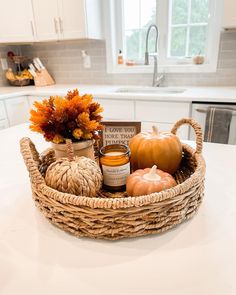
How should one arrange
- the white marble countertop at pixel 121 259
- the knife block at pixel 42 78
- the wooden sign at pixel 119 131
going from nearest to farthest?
the white marble countertop at pixel 121 259 → the wooden sign at pixel 119 131 → the knife block at pixel 42 78

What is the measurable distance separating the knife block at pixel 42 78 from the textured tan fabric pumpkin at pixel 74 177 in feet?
8.56

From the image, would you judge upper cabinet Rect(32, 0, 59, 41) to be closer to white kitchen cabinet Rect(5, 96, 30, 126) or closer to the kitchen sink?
white kitchen cabinet Rect(5, 96, 30, 126)

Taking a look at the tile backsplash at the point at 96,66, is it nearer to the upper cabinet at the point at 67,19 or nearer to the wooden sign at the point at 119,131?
the upper cabinet at the point at 67,19

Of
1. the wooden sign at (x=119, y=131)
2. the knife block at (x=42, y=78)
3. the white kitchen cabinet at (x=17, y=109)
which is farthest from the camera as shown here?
the knife block at (x=42, y=78)

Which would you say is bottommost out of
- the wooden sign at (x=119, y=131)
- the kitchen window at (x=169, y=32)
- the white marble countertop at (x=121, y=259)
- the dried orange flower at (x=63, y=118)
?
the white marble countertop at (x=121, y=259)

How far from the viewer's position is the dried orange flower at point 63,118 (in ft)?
1.91

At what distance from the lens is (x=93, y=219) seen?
0.47 m

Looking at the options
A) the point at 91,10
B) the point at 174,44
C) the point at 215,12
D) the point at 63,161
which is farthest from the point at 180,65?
the point at 63,161

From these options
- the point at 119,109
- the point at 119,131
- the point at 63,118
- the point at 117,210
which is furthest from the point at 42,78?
the point at 117,210

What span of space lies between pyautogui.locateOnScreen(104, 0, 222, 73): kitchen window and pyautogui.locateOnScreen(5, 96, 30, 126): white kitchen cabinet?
3.40 feet

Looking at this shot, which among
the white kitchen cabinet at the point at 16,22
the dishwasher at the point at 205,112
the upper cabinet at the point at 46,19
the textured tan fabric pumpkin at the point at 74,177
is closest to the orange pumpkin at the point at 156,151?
the textured tan fabric pumpkin at the point at 74,177

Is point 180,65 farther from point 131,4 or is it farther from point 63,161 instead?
point 63,161

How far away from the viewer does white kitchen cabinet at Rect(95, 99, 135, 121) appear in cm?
210

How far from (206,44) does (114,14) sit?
1.03m
